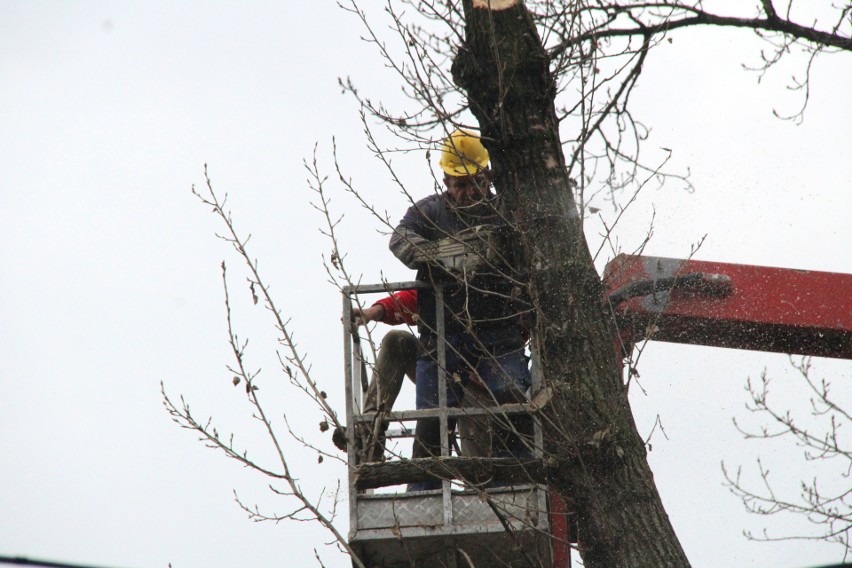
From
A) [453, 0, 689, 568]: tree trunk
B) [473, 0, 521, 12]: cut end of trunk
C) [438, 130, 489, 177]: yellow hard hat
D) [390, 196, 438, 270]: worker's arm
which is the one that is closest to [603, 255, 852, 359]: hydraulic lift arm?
[438, 130, 489, 177]: yellow hard hat

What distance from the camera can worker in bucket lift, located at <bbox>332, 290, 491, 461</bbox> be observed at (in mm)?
5551

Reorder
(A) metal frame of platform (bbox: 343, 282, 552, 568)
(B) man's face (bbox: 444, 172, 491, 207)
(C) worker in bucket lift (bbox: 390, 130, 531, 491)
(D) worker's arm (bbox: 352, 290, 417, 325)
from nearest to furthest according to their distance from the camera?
(A) metal frame of platform (bbox: 343, 282, 552, 568), (C) worker in bucket lift (bbox: 390, 130, 531, 491), (D) worker's arm (bbox: 352, 290, 417, 325), (B) man's face (bbox: 444, 172, 491, 207)

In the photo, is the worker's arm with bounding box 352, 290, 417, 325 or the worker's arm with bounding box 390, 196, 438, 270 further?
the worker's arm with bounding box 352, 290, 417, 325

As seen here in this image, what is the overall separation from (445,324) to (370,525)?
42.1 inches

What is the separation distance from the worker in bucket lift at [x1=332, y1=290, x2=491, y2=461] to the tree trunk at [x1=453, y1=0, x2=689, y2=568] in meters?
0.55

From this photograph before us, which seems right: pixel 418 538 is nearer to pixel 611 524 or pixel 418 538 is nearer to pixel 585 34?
pixel 611 524

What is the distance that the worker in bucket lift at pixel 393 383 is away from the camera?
5551 millimetres

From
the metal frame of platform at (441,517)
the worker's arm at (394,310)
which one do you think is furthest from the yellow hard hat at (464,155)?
the metal frame of platform at (441,517)

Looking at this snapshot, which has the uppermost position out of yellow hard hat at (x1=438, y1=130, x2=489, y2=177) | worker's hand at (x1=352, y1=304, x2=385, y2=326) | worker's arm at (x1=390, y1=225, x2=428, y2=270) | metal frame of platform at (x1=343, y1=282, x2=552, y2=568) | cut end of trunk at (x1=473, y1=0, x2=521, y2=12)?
cut end of trunk at (x1=473, y1=0, x2=521, y2=12)

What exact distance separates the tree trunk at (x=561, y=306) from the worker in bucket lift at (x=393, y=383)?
0.55 m

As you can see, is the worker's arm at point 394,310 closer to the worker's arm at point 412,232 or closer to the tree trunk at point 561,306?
the worker's arm at point 412,232

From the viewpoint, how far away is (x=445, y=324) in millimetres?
5871

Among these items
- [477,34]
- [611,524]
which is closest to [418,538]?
[611,524]

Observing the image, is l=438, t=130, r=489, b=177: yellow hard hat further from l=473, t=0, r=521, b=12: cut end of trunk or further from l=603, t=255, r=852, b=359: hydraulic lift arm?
l=603, t=255, r=852, b=359: hydraulic lift arm
